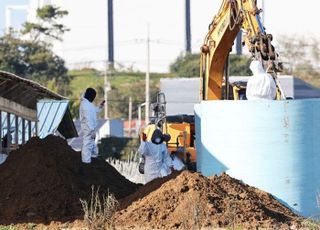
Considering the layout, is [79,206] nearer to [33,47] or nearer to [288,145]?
[288,145]

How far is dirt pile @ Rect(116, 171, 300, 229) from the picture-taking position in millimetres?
13508

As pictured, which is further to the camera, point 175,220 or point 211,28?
point 211,28

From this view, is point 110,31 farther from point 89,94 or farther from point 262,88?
point 262,88

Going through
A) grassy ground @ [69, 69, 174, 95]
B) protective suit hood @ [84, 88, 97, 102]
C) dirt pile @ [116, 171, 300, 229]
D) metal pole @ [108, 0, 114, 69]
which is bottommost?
dirt pile @ [116, 171, 300, 229]

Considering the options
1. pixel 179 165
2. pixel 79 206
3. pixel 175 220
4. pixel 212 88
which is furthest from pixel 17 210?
pixel 212 88

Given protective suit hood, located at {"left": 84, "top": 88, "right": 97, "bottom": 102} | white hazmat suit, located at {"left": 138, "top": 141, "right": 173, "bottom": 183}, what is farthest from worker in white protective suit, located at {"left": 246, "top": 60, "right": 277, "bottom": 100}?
protective suit hood, located at {"left": 84, "top": 88, "right": 97, "bottom": 102}

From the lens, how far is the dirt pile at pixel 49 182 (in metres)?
15.3

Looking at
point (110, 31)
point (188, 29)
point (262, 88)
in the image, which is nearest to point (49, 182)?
point (262, 88)

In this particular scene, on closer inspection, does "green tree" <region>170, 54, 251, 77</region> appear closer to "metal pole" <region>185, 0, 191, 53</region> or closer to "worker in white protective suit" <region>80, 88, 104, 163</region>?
"metal pole" <region>185, 0, 191, 53</region>

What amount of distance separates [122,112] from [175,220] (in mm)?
68801

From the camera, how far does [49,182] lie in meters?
16.0

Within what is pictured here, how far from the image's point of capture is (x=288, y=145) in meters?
15.3

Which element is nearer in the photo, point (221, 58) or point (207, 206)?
point (207, 206)

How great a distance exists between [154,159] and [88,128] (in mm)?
1418
